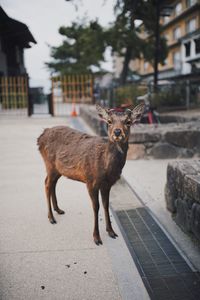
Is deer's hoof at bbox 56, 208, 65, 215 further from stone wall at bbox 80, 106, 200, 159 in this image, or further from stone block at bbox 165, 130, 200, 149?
stone block at bbox 165, 130, 200, 149

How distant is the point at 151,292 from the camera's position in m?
2.69

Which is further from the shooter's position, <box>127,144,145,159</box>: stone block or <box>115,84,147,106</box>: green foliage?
<box>115,84,147,106</box>: green foliage

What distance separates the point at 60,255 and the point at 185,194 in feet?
5.10

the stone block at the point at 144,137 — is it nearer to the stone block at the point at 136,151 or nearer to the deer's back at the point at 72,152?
the stone block at the point at 136,151

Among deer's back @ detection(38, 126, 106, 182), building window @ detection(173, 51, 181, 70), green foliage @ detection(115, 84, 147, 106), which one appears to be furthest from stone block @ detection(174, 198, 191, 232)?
building window @ detection(173, 51, 181, 70)

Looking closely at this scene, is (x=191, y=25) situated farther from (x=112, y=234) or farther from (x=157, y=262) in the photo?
(x=157, y=262)

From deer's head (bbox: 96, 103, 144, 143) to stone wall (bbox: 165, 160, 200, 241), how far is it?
3.04 feet

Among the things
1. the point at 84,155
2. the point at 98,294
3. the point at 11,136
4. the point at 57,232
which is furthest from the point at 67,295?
the point at 11,136

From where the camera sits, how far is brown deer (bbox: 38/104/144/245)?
3.20m

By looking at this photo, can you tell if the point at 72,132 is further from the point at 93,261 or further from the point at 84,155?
the point at 93,261

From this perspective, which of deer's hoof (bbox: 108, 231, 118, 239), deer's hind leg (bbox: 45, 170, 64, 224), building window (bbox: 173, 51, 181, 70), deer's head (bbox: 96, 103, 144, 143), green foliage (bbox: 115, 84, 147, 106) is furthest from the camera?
building window (bbox: 173, 51, 181, 70)

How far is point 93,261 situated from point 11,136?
28.3ft

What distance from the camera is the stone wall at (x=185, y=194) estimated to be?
11.1ft

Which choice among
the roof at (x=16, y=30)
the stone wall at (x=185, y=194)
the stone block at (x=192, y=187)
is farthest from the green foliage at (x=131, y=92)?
the roof at (x=16, y=30)
